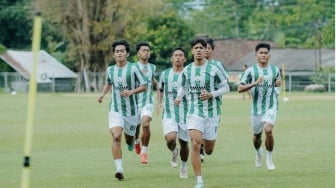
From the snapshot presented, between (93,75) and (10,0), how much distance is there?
19042 mm

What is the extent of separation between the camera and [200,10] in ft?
423

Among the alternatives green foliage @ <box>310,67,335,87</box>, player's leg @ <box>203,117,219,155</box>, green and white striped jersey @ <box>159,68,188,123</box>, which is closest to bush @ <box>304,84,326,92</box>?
green foliage @ <box>310,67,335,87</box>

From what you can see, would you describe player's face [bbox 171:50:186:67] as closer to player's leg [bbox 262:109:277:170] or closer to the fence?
player's leg [bbox 262:109:277:170]

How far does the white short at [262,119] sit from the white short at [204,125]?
231 centimetres

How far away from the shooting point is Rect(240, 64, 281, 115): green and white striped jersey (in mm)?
17453

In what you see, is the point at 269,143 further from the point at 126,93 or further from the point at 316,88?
the point at 316,88

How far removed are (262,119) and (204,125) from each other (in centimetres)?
289

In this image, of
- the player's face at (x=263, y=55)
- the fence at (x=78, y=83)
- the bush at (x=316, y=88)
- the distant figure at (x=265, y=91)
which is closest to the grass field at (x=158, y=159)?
the distant figure at (x=265, y=91)

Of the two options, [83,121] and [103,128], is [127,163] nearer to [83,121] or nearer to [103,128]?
[103,128]

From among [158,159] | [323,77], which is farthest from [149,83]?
[323,77]

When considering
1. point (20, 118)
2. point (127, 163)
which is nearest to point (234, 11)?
point (20, 118)

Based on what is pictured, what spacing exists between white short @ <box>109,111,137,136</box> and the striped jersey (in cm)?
191

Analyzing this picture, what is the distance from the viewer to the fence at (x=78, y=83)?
→ 81.2 meters

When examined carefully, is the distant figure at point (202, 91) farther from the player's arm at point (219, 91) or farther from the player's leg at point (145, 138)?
the player's leg at point (145, 138)
